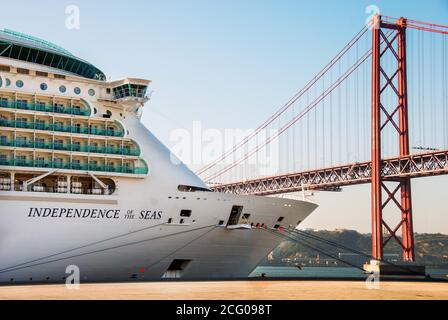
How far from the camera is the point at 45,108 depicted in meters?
30.5

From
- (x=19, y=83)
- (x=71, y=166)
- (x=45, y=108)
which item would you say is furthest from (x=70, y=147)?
(x=19, y=83)

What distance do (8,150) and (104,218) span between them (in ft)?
15.4

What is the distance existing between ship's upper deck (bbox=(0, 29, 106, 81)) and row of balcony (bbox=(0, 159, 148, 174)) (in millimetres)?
4567

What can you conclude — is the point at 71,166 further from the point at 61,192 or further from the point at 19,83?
the point at 19,83

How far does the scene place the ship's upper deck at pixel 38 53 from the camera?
30.7 m

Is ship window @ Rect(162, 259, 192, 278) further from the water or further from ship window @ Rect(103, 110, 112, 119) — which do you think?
the water

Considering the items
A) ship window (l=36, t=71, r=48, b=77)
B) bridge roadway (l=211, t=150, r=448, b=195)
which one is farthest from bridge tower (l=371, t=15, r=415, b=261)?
ship window (l=36, t=71, r=48, b=77)

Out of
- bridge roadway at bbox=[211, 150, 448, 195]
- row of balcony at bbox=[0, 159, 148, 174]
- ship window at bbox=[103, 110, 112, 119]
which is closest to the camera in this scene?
row of balcony at bbox=[0, 159, 148, 174]

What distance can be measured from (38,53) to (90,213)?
24.5 feet

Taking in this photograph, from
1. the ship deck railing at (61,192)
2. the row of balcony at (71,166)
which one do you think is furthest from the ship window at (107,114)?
the ship deck railing at (61,192)

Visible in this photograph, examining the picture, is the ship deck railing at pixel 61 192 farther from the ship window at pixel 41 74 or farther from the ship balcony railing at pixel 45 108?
the ship window at pixel 41 74

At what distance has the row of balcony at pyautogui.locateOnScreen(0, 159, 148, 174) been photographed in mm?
29234
